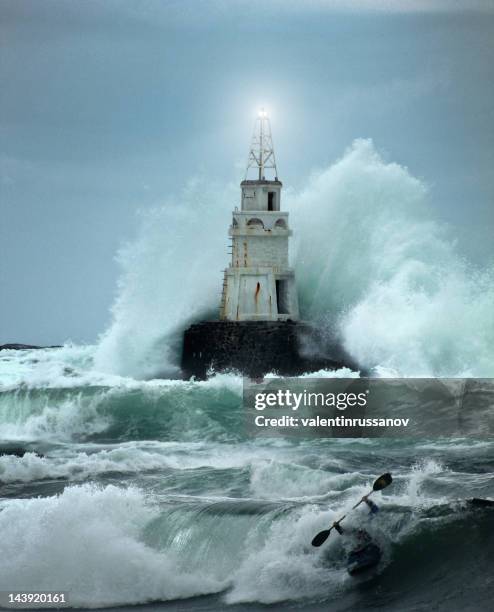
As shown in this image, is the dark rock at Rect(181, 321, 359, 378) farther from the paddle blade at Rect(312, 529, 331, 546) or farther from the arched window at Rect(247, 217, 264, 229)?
the paddle blade at Rect(312, 529, 331, 546)

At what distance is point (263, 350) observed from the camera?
26781 mm

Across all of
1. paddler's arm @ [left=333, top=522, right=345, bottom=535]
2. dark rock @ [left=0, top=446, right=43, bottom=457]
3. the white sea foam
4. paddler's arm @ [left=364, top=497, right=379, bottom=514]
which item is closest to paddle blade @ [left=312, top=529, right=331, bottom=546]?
paddler's arm @ [left=333, top=522, right=345, bottom=535]

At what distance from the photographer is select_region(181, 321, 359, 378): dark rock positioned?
86.9ft

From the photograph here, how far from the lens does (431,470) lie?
518 inches

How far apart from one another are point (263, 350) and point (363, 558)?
58.3 feet

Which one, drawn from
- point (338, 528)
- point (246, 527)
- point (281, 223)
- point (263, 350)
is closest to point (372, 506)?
point (338, 528)

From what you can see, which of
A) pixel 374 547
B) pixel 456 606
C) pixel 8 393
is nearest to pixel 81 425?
pixel 8 393

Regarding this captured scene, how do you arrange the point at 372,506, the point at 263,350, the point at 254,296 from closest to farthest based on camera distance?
the point at 372,506 → the point at 263,350 → the point at 254,296

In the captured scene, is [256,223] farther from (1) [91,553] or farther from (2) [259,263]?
(1) [91,553]

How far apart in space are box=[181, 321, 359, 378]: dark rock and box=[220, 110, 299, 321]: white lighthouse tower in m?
1.29

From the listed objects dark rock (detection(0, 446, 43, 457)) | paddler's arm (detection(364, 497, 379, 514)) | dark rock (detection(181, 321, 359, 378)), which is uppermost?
dark rock (detection(181, 321, 359, 378))

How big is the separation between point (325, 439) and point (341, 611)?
8.47 meters

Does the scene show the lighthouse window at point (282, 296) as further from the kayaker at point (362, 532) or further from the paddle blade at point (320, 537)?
the paddle blade at point (320, 537)

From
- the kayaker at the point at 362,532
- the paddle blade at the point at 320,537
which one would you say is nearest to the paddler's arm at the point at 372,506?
the kayaker at the point at 362,532
